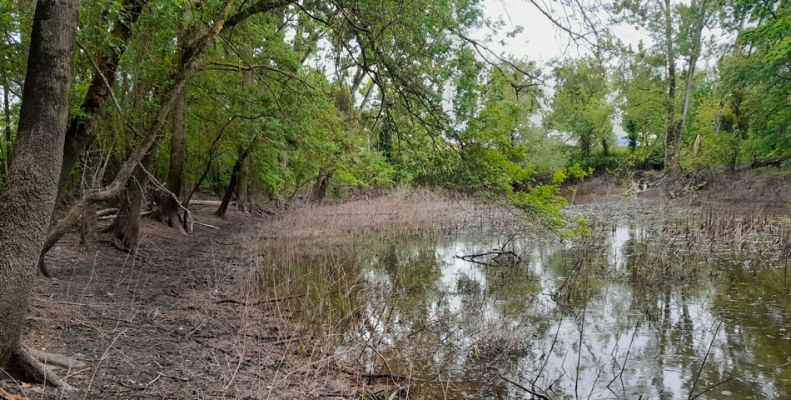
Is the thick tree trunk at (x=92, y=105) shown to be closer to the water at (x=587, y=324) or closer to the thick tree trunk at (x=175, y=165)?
the thick tree trunk at (x=175, y=165)

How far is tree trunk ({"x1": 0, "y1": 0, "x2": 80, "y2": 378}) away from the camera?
284cm

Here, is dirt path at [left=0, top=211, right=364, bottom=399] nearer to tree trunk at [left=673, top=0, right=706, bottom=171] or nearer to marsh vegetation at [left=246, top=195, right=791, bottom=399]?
marsh vegetation at [left=246, top=195, right=791, bottom=399]

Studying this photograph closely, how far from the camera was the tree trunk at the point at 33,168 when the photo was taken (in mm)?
2844

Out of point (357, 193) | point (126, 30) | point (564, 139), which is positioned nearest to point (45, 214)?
point (126, 30)

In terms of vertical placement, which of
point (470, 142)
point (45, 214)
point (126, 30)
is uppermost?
point (126, 30)

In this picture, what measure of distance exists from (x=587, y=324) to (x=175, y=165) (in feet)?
31.5

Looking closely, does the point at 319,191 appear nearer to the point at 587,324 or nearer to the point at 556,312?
the point at 556,312

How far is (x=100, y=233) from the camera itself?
1002 cm

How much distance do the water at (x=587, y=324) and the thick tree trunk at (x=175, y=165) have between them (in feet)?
17.0

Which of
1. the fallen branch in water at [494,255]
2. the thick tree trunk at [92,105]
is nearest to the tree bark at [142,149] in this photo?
the thick tree trunk at [92,105]

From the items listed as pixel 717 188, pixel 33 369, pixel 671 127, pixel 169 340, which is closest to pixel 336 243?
pixel 169 340

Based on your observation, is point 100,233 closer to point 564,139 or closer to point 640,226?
point 640,226

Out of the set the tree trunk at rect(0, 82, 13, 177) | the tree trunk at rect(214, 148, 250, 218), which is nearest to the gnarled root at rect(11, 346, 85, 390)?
the tree trunk at rect(0, 82, 13, 177)

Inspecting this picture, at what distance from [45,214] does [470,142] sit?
13.6 ft
